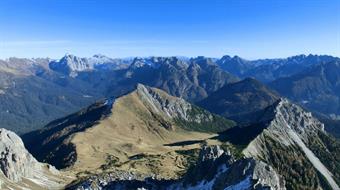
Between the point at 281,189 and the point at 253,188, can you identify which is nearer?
the point at 253,188

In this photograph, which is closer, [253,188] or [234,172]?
[253,188]

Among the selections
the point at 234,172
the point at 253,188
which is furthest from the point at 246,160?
the point at 253,188


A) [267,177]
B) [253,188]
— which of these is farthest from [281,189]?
[253,188]

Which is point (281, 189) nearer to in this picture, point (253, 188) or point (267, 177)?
point (267, 177)

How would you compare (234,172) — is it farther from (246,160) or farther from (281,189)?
(281,189)

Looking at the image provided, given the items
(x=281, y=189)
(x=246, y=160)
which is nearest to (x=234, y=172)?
(x=246, y=160)
